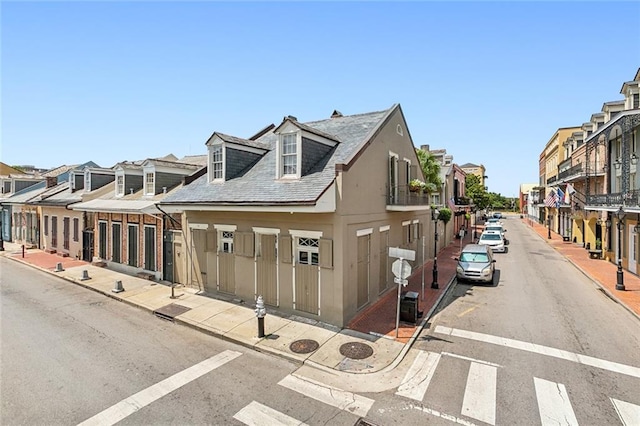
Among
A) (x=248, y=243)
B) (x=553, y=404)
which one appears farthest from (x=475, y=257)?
(x=248, y=243)

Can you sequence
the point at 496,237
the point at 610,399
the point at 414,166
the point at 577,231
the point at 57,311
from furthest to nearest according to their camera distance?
the point at 577,231 < the point at 496,237 < the point at 414,166 < the point at 57,311 < the point at 610,399

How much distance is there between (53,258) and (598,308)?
32818mm

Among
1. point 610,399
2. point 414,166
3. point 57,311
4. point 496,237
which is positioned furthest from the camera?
point 496,237

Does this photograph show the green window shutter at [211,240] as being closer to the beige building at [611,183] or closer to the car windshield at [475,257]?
the car windshield at [475,257]

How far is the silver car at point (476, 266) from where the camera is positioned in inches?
637

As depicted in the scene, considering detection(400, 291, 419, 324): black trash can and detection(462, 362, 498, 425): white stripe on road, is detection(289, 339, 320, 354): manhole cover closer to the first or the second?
detection(400, 291, 419, 324): black trash can

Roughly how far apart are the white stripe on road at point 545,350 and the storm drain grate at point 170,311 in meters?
9.37

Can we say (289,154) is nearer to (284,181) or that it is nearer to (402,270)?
(284,181)

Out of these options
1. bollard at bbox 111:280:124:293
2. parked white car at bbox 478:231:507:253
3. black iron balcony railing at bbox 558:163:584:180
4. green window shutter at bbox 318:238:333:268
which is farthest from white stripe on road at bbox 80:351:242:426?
black iron balcony railing at bbox 558:163:584:180

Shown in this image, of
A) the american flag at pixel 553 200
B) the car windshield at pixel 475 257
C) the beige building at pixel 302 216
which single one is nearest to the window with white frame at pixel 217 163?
the beige building at pixel 302 216

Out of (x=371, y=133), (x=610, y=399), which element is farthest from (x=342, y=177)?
(x=610, y=399)

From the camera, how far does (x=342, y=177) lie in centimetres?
1033

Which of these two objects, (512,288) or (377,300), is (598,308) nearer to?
(512,288)

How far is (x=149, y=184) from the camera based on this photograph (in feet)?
59.8
